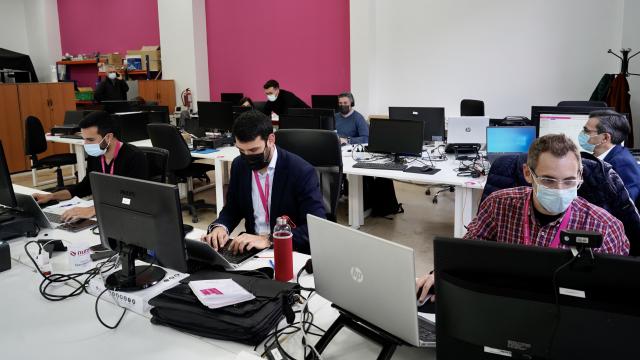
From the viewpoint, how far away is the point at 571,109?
4.04 meters

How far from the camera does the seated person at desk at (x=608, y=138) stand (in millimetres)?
2951

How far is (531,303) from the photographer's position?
3.23 feet

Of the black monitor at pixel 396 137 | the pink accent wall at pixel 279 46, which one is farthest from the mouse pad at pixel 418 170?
the pink accent wall at pixel 279 46

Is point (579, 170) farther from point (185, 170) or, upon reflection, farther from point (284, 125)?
point (185, 170)

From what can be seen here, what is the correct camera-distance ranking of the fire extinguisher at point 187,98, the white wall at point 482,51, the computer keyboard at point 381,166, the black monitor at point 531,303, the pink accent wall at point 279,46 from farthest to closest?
the fire extinguisher at point 187,98 → the pink accent wall at point 279,46 → the white wall at point 482,51 → the computer keyboard at point 381,166 → the black monitor at point 531,303

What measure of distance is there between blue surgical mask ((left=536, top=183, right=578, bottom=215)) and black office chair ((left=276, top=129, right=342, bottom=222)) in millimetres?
1446

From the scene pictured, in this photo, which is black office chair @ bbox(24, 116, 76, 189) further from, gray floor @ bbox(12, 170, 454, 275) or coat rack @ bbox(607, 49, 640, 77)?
coat rack @ bbox(607, 49, 640, 77)

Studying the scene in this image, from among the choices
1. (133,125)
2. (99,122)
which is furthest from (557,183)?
(133,125)

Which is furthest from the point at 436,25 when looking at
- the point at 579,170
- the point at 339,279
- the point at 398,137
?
the point at 339,279

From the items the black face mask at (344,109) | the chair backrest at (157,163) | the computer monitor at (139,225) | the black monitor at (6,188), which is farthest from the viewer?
the black face mask at (344,109)

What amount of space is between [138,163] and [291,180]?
3.75 feet

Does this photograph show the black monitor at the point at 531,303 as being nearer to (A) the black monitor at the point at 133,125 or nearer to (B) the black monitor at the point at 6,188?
(B) the black monitor at the point at 6,188

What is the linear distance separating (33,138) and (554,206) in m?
6.36

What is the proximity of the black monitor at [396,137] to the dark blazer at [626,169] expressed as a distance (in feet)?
5.38
